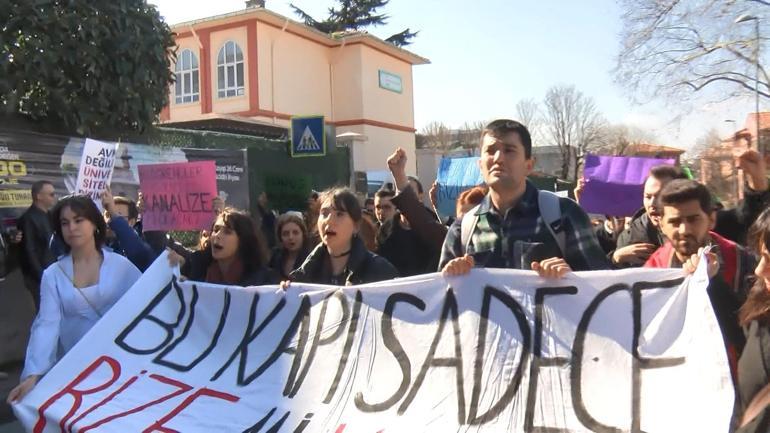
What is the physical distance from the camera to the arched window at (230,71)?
2600 centimetres

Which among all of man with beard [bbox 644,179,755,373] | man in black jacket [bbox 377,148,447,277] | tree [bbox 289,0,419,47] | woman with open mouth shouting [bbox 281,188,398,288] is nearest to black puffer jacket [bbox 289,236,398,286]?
woman with open mouth shouting [bbox 281,188,398,288]

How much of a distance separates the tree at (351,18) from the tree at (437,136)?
57.1ft

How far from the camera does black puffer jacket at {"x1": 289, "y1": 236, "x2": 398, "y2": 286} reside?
12.0 ft

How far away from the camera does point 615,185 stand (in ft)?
23.3

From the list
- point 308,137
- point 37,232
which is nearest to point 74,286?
point 37,232

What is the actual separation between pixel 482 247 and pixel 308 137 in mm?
7630

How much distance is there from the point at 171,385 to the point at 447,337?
1306 mm

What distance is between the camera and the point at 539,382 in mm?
2850

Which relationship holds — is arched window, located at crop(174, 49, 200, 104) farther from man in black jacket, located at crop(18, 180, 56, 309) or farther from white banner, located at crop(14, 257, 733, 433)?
white banner, located at crop(14, 257, 733, 433)

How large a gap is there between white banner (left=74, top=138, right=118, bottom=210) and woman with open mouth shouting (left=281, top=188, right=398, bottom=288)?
2806 mm

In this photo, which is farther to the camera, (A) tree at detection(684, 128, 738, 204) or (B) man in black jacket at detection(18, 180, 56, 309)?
(A) tree at detection(684, 128, 738, 204)

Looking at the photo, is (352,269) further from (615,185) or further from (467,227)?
(615,185)

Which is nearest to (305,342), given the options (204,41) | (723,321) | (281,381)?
(281,381)

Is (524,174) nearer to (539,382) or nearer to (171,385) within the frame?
(539,382)
